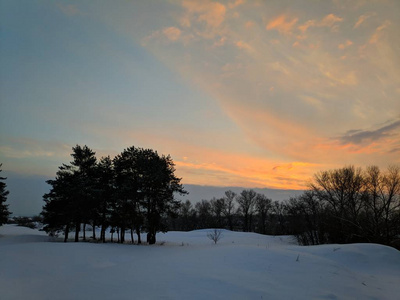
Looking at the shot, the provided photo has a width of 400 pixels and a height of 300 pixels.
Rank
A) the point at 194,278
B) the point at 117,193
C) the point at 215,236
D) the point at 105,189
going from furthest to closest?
the point at 215,236 → the point at 105,189 → the point at 117,193 → the point at 194,278

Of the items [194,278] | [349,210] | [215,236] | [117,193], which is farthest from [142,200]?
[349,210]

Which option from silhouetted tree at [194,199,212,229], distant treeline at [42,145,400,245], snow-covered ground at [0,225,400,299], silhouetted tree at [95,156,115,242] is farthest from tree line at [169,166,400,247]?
silhouetted tree at [194,199,212,229]

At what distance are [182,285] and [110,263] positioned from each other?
6.85 metres

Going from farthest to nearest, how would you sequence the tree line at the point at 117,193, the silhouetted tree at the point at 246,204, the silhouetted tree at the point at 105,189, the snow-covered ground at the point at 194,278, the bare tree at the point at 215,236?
the silhouetted tree at the point at 246,204, the bare tree at the point at 215,236, the silhouetted tree at the point at 105,189, the tree line at the point at 117,193, the snow-covered ground at the point at 194,278

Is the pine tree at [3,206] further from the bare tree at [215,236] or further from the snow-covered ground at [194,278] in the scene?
the bare tree at [215,236]

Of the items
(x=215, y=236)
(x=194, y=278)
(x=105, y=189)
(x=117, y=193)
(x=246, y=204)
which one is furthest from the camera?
(x=246, y=204)

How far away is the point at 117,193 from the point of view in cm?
2316

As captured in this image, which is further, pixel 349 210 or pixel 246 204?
pixel 246 204

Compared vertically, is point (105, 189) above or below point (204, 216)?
above

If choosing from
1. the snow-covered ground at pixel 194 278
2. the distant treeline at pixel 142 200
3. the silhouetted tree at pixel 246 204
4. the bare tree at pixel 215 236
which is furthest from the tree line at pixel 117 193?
the silhouetted tree at pixel 246 204

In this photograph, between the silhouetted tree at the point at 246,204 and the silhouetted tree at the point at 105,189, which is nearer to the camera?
the silhouetted tree at the point at 105,189

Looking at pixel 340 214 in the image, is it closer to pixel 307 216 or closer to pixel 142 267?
pixel 307 216

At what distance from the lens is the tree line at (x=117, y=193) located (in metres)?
23.8

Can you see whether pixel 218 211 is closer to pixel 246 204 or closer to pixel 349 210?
pixel 246 204
